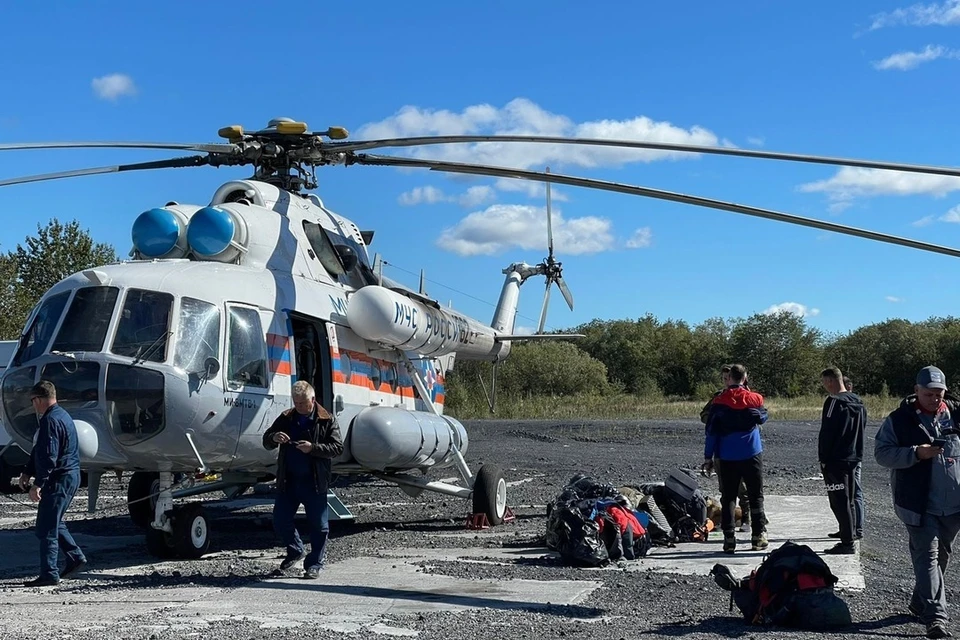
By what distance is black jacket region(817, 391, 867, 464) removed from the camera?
9344 mm

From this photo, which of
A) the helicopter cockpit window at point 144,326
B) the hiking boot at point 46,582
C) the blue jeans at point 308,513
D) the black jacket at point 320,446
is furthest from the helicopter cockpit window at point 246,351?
the hiking boot at point 46,582

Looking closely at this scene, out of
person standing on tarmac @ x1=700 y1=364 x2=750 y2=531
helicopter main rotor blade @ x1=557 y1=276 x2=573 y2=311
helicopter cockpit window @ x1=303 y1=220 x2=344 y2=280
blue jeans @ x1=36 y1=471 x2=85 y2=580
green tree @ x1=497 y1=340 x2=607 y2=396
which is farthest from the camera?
green tree @ x1=497 y1=340 x2=607 y2=396

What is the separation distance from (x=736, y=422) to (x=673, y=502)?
4.79 ft

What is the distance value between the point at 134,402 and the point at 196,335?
86cm

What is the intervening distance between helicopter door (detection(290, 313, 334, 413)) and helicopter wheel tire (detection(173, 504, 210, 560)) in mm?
1839

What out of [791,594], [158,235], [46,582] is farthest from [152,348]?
[791,594]

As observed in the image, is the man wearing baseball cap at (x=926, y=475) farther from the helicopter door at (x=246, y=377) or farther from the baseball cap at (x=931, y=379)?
the helicopter door at (x=246, y=377)

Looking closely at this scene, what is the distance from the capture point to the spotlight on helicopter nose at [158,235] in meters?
10.0

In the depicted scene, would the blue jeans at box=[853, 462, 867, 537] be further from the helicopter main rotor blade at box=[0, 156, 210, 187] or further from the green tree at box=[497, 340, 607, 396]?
the green tree at box=[497, 340, 607, 396]

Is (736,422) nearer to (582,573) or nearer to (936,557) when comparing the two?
(582,573)

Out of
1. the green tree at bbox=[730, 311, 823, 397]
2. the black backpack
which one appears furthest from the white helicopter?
the green tree at bbox=[730, 311, 823, 397]

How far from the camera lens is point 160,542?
927 centimetres

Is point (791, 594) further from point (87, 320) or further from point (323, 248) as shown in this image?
point (323, 248)

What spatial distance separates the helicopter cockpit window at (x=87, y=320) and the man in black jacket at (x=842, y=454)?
6.55m
